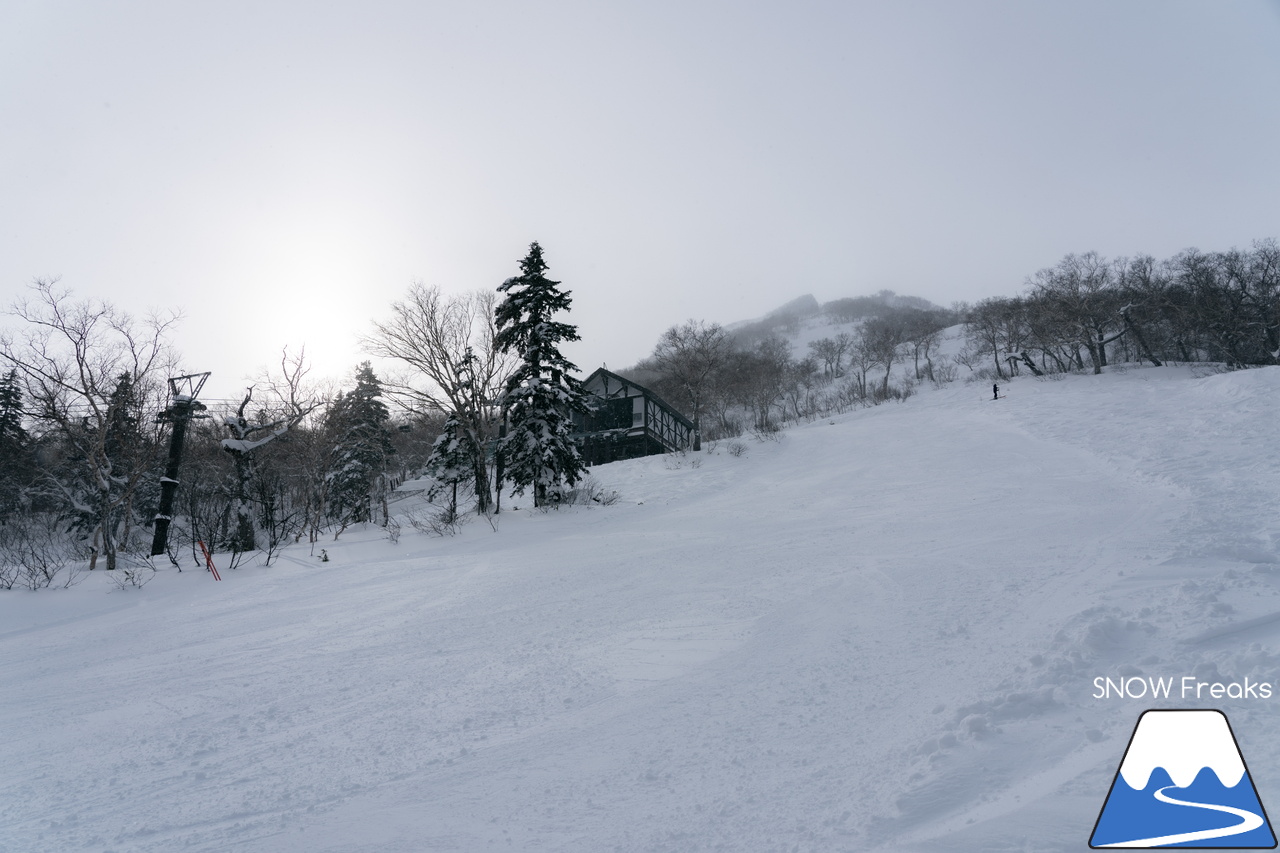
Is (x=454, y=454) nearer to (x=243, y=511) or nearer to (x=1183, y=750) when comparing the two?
(x=243, y=511)

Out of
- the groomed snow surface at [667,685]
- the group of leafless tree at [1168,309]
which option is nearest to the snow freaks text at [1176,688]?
the groomed snow surface at [667,685]

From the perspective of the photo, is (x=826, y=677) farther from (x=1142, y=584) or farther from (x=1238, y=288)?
(x=1238, y=288)

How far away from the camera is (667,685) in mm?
4535

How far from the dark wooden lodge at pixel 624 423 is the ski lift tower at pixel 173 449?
21144 millimetres

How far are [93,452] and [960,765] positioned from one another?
751 inches

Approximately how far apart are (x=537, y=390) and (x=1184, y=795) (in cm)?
1740

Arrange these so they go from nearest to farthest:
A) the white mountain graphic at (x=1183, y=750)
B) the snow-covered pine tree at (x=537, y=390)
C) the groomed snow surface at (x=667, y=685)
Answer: the white mountain graphic at (x=1183, y=750) → the groomed snow surface at (x=667, y=685) → the snow-covered pine tree at (x=537, y=390)

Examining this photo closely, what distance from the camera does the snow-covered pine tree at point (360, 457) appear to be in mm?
26422

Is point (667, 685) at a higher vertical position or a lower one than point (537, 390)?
lower

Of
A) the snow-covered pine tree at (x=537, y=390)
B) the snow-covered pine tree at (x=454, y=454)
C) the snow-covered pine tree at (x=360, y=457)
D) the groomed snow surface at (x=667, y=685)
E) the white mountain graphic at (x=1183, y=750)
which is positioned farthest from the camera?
the snow-covered pine tree at (x=360, y=457)

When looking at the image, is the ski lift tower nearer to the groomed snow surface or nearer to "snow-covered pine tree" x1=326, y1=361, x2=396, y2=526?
the groomed snow surface

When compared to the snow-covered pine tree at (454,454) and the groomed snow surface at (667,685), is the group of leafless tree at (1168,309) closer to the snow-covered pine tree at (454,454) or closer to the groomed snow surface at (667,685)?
the groomed snow surface at (667,685)

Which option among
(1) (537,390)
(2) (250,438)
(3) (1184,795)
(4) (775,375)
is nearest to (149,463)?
(2) (250,438)

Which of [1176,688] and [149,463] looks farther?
[149,463]
